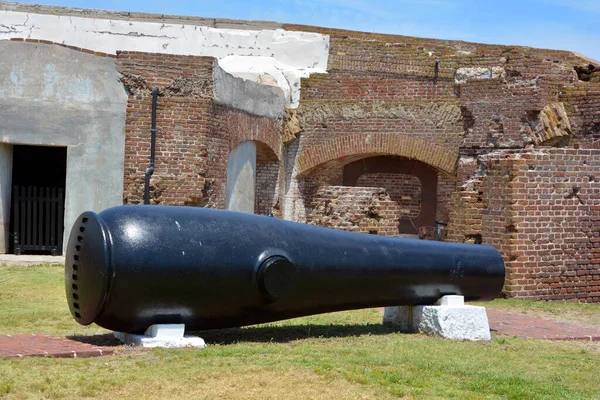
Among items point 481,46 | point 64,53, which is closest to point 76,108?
point 64,53

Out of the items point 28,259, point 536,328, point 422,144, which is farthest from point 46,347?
point 422,144

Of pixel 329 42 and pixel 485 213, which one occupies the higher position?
pixel 329 42

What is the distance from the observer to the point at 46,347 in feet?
19.3

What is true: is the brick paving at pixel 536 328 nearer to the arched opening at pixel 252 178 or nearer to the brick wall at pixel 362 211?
the brick wall at pixel 362 211

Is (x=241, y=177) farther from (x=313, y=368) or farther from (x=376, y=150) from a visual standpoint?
(x=313, y=368)

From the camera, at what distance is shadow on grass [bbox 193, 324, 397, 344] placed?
6.75 meters

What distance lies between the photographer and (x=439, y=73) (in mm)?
18422

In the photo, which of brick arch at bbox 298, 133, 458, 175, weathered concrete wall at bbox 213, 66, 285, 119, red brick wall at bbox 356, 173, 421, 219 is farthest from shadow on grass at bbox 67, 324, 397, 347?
red brick wall at bbox 356, 173, 421, 219

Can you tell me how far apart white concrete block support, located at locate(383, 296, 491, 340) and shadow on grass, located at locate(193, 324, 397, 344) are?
1.10ft

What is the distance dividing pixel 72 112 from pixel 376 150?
6.16 m

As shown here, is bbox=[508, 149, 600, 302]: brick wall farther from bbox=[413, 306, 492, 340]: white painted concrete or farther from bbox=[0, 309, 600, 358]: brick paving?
bbox=[413, 306, 492, 340]: white painted concrete

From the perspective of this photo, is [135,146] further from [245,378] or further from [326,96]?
[245,378]

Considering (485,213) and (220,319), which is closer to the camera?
(220,319)

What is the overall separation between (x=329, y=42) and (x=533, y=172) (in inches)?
378
